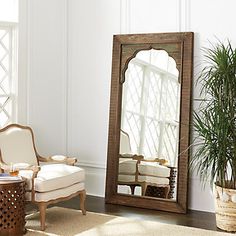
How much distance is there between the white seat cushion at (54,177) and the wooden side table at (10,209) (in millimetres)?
231

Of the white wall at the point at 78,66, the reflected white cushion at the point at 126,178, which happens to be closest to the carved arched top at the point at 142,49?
the white wall at the point at 78,66

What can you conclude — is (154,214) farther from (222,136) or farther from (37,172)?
(37,172)

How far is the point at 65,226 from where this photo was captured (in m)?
4.64

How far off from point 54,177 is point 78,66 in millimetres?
1812

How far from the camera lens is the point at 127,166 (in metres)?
5.57

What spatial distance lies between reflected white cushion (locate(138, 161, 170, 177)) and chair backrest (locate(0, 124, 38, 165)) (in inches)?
43.0

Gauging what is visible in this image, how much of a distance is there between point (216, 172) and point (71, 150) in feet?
6.70

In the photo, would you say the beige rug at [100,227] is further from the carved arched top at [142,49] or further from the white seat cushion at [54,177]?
the carved arched top at [142,49]

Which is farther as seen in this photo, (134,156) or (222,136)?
(134,156)

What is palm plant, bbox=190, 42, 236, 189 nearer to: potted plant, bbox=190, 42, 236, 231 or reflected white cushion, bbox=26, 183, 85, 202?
potted plant, bbox=190, 42, 236, 231

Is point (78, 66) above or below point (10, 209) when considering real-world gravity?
above

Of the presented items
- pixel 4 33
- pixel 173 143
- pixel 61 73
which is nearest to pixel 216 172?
pixel 173 143

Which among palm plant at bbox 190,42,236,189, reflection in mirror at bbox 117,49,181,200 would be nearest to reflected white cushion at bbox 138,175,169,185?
reflection in mirror at bbox 117,49,181,200

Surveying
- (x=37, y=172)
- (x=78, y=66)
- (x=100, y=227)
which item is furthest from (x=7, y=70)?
(x=100, y=227)
